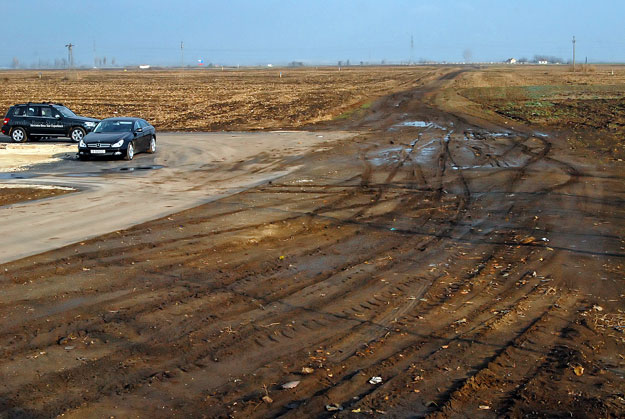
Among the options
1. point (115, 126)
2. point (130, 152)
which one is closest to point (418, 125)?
point (115, 126)

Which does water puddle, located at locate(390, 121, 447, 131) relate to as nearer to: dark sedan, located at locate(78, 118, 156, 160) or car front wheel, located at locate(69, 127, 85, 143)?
dark sedan, located at locate(78, 118, 156, 160)

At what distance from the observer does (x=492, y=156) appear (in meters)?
22.2

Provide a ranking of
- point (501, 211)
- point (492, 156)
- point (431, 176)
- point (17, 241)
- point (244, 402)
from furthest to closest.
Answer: point (492, 156) → point (431, 176) → point (501, 211) → point (17, 241) → point (244, 402)

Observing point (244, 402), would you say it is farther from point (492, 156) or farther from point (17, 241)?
point (492, 156)

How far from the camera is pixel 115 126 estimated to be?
2378cm

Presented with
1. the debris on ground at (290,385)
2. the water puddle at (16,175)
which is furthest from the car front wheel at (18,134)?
the debris on ground at (290,385)

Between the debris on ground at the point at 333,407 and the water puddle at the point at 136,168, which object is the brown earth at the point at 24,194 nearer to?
the water puddle at the point at 136,168

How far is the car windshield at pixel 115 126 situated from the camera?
77.5 feet

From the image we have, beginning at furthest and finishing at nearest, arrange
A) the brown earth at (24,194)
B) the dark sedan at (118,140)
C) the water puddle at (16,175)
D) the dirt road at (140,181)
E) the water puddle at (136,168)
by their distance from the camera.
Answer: the dark sedan at (118,140) → the water puddle at (136,168) → the water puddle at (16,175) → the brown earth at (24,194) → the dirt road at (140,181)

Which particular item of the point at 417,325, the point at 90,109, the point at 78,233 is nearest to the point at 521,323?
the point at 417,325

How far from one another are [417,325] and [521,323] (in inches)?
43.6

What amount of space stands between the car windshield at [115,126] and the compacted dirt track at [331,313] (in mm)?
9956

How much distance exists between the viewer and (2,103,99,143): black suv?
28281 mm

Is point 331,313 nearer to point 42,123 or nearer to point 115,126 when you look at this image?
point 115,126
